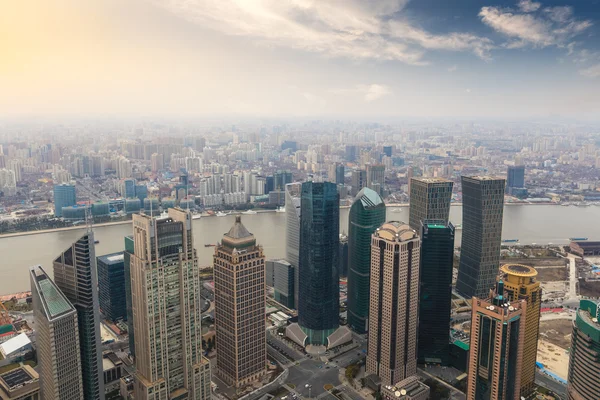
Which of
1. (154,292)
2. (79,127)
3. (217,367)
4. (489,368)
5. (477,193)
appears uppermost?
(79,127)

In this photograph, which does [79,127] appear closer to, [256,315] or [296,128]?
[296,128]

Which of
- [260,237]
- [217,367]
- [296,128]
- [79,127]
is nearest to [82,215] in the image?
[79,127]

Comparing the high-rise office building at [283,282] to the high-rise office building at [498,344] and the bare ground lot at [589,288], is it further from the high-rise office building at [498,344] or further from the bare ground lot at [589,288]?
the bare ground lot at [589,288]

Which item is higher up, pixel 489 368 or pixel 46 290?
pixel 46 290

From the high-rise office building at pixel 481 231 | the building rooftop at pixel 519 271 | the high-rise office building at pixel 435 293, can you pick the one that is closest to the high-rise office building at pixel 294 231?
the high-rise office building at pixel 435 293

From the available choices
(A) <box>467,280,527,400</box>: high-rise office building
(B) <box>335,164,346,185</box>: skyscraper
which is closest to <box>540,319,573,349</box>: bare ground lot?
(A) <box>467,280,527,400</box>: high-rise office building

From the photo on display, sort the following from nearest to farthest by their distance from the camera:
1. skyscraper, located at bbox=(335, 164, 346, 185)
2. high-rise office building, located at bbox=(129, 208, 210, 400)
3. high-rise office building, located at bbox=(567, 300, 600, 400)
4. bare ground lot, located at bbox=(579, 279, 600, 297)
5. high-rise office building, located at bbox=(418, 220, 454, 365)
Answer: high-rise office building, located at bbox=(567, 300, 600, 400) < high-rise office building, located at bbox=(129, 208, 210, 400) < high-rise office building, located at bbox=(418, 220, 454, 365) < bare ground lot, located at bbox=(579, 279, 600, 297) < skyscraper, located at bbox=(335, 164, 346, 185)

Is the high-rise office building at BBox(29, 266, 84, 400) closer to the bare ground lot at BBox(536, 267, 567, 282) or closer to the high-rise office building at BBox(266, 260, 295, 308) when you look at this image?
the high-rise office building at BBox(266, 260, 295, 308)
